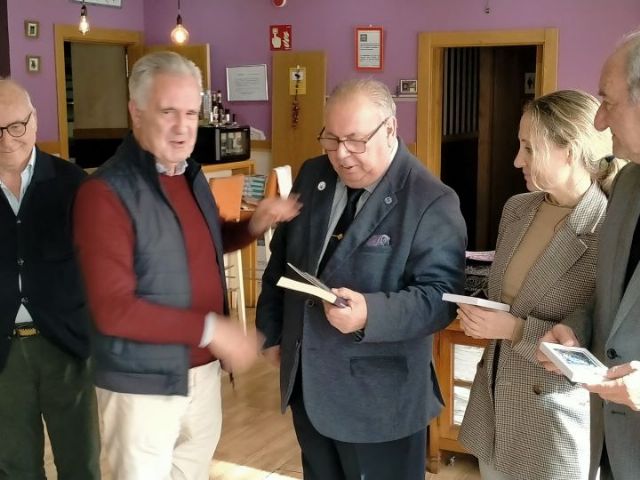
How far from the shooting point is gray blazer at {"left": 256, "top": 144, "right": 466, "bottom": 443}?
219 cm

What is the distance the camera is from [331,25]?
763 cm

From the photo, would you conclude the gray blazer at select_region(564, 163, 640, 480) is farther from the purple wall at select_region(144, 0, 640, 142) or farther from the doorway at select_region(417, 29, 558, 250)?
the doorway at select_region(417, 29, 558, 250)

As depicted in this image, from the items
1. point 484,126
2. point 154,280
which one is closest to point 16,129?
point 154,280

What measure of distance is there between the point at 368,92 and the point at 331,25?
566 cm

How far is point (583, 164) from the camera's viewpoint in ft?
6.91

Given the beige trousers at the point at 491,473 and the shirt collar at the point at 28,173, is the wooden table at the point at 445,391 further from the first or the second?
the shirt collar at the point at 28,173

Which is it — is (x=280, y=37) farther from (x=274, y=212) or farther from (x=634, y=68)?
(x=634, y=68)

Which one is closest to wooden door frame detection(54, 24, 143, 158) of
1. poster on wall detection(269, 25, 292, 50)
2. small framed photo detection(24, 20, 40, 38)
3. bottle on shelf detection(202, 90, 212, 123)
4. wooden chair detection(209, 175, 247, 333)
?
small framed photo detection(24, 20, 40, 38)

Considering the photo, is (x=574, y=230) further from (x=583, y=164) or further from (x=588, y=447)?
(x=588, y=447)

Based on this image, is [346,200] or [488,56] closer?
[346,200]

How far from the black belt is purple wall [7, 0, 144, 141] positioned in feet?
17.3

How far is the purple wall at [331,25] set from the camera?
6.63m

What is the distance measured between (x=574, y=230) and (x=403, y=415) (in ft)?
2.26

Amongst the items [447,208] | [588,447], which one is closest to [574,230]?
[447,208]
